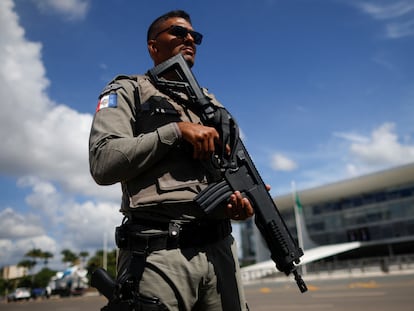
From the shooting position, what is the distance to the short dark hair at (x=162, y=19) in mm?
2059

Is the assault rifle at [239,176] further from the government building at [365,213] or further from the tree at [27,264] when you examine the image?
the tree at [27,264]

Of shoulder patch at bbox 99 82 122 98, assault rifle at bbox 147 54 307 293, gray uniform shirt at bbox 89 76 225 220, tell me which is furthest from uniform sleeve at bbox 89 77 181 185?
assault rifle at bbox 147 54 307 293

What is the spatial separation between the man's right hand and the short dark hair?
30.1 inches

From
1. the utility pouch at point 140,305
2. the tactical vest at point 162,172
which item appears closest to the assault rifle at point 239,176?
the tactical vest at point 162,172

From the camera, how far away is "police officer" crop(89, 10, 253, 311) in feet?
4.93

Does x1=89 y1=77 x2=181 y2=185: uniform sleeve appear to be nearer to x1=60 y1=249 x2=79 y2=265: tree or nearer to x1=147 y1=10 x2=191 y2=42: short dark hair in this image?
x1=147 y1=10 x2=191 y2=42: short dark hair

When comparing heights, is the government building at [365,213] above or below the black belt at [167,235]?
above

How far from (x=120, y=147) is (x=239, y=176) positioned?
1.80 feet

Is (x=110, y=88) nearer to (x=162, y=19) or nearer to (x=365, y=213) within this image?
(x=162, y=19)

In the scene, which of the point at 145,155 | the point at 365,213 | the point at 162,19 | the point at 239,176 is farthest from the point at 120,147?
the point at 365,213

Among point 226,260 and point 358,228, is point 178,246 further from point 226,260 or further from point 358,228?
point 358,228

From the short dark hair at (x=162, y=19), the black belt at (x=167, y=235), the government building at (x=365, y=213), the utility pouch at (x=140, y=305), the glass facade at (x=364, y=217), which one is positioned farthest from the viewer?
the glass facade at (x=364, y=217)

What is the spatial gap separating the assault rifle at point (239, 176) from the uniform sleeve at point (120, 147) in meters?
0.23

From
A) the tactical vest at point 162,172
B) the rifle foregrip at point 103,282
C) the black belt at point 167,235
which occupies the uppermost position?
the tactical vest at point 162,172
